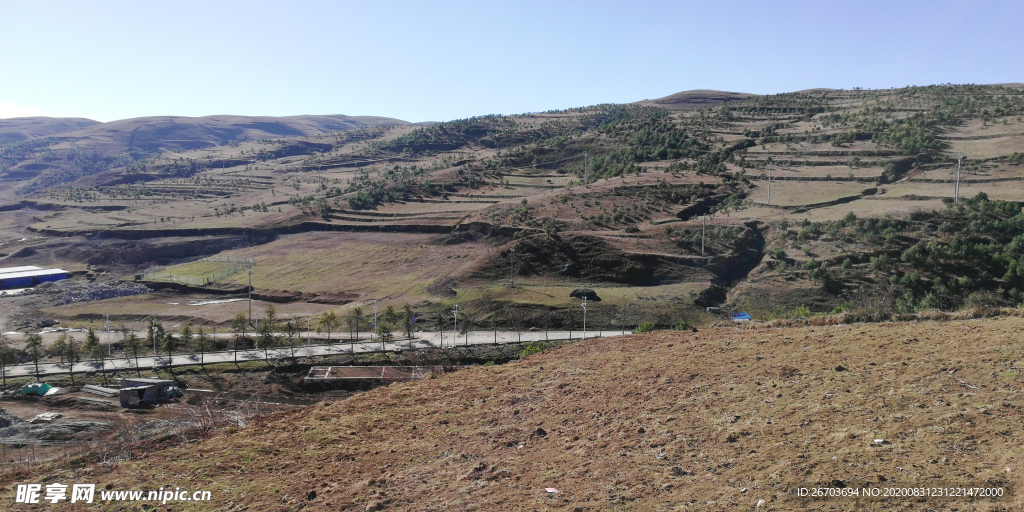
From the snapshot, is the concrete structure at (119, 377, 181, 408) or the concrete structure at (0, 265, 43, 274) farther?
the concrete structure at (0, 265, 43, 274)

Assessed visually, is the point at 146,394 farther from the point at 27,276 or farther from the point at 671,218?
the point at 27,276

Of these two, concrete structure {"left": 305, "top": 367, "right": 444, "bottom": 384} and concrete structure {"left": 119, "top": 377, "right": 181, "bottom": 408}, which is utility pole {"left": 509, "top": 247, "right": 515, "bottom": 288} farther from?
concrete structure {"left": 119, "top": 377, "right": 181, "bottom": 408}

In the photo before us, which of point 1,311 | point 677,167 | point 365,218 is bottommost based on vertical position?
point 1,311

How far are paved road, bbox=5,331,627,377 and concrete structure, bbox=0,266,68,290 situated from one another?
52807 mm

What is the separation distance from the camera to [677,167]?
368ft

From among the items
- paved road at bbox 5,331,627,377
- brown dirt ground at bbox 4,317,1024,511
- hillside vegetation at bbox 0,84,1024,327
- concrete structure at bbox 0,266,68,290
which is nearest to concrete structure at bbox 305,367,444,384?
paved road at bbox 5,331,627,377

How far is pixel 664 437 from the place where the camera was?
1265cm

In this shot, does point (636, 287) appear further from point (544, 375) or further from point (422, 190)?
point (422, 190)

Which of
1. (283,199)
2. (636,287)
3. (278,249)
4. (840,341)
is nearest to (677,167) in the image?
(636,287)

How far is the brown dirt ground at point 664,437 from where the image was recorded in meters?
10.0

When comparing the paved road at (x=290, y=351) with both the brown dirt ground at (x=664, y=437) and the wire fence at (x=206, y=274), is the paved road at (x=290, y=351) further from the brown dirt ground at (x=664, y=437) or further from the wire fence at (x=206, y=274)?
the wire fence at (x=206, y=274)

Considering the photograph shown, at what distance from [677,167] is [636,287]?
4973cm

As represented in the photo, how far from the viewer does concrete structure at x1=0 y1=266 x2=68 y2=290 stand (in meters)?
92.9

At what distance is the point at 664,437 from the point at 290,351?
4601cm
